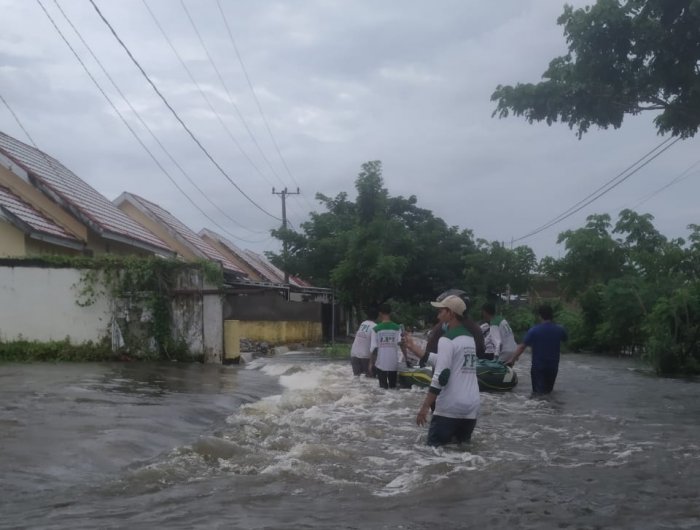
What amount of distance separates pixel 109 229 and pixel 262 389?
8.64 meters

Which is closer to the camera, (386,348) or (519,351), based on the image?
(519,351)

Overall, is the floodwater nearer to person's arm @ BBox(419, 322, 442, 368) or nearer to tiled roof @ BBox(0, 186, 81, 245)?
person's arm @ BBox(419, 322, 442, 368)

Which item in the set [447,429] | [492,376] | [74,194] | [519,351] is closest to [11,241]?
[74,194]

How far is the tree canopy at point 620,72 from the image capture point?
414 inches

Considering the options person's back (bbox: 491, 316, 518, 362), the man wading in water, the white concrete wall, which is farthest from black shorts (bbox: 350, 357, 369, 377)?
the man wading in water

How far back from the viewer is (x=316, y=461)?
762 cm

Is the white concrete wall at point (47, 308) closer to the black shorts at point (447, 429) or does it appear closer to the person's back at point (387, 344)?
the person's back at point (387, 344)

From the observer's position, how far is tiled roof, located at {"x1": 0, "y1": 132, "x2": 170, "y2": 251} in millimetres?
19906

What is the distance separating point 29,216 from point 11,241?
2.57ft

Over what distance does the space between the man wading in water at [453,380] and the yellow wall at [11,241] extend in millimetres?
13231

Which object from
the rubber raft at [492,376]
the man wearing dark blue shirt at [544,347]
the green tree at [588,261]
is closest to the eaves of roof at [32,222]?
the rubber raft at [492,376]

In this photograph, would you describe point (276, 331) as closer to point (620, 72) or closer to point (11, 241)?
point (11, 241)

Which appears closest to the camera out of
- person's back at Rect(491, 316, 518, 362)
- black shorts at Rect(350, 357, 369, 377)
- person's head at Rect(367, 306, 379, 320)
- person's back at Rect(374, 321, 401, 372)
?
person's back at Rect(374, 321, 401, 372)

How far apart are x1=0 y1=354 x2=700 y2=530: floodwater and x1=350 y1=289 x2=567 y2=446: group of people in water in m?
0.35
